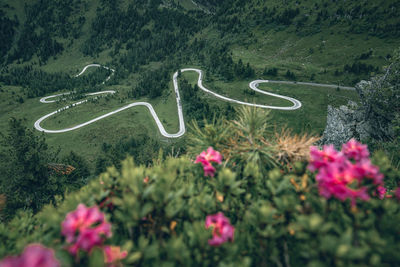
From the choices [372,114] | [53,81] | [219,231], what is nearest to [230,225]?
[219,231]

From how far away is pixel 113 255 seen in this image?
79.7 inches

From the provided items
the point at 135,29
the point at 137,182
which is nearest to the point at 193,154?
the point at 137,182

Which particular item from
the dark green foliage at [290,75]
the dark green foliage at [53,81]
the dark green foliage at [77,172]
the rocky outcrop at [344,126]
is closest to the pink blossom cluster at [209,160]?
the rocky outcrop at [344,126]

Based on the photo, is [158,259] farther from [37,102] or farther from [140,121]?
[37,102]

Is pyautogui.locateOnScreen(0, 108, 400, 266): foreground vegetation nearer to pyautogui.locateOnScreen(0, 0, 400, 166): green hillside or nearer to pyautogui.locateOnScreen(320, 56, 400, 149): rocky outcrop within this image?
pyautogui.locateOnScreen(320, 56, 400, 149): rocky outcrop

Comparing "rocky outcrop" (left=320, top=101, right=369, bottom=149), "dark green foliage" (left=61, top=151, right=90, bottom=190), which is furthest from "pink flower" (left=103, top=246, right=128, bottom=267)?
"dark green foliage" (left=61, top=151, right=90, bottom=190)

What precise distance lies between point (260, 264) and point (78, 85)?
109342 millimetres

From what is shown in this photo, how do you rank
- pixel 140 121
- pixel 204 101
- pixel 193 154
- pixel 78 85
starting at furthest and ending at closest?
pixel 78 85
pixel 140 121
pixel 204 101
pixel 193 154

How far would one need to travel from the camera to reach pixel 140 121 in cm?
5628

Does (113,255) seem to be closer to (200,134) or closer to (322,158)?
(322,158)

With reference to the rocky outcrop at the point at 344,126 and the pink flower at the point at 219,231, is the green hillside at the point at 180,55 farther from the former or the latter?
the pink flower at the point at 219,231

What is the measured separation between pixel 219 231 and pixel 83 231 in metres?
1.63

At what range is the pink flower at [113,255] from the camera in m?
1.99

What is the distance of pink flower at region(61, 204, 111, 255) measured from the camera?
1.96 m
